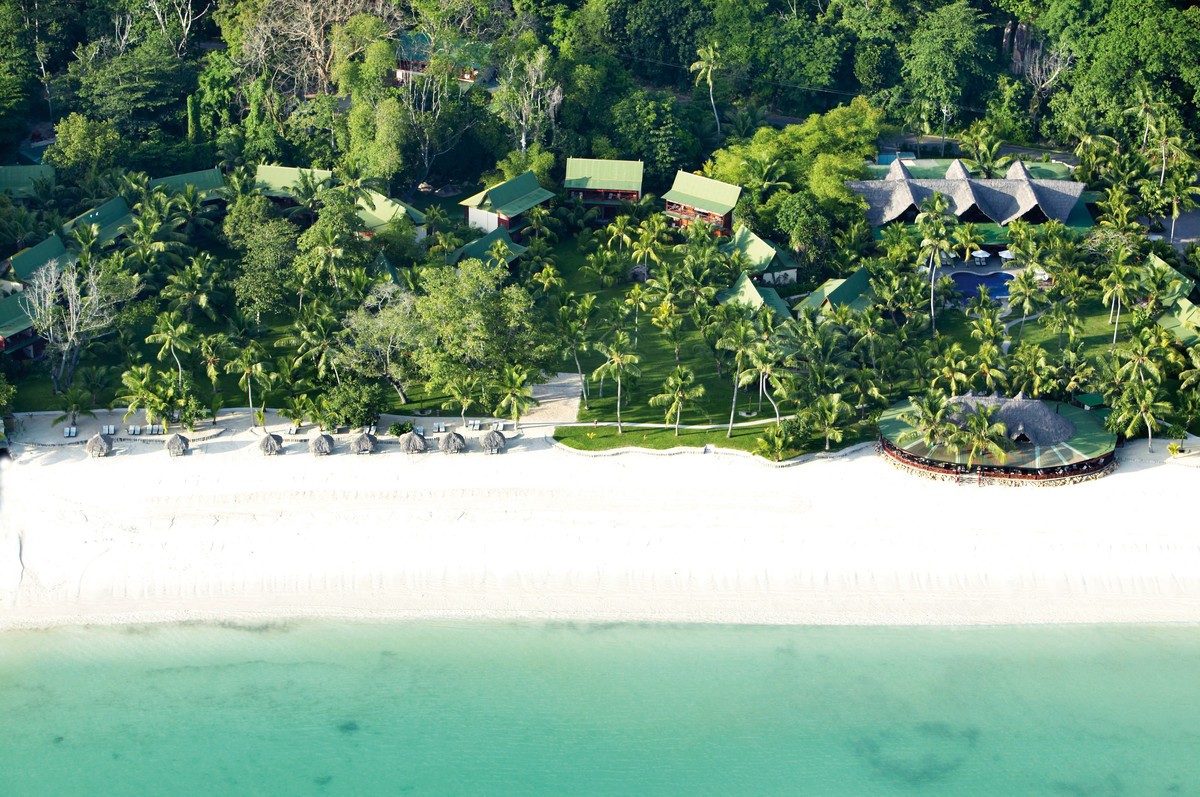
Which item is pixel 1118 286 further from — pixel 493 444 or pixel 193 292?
pixel 193 292

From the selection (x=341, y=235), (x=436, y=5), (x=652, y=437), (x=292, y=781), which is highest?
(x=436, y=5)

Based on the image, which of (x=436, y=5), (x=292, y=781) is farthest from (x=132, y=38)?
(x=292, y=781)

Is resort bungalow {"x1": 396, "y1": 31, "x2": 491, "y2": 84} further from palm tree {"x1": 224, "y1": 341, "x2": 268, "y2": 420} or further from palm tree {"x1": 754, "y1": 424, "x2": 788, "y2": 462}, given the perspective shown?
palm tree {"x1": 754, "y1": 424, "x2": 788, "y2": 462}

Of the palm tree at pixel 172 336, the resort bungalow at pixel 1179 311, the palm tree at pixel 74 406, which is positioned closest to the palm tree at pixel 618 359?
the palm tree at pixel 172 336

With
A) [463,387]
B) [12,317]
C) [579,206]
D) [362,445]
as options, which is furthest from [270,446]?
[579,206]

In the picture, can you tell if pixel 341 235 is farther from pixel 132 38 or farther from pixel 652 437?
pixel 132 38

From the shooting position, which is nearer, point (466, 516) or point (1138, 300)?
point (466, 516)
